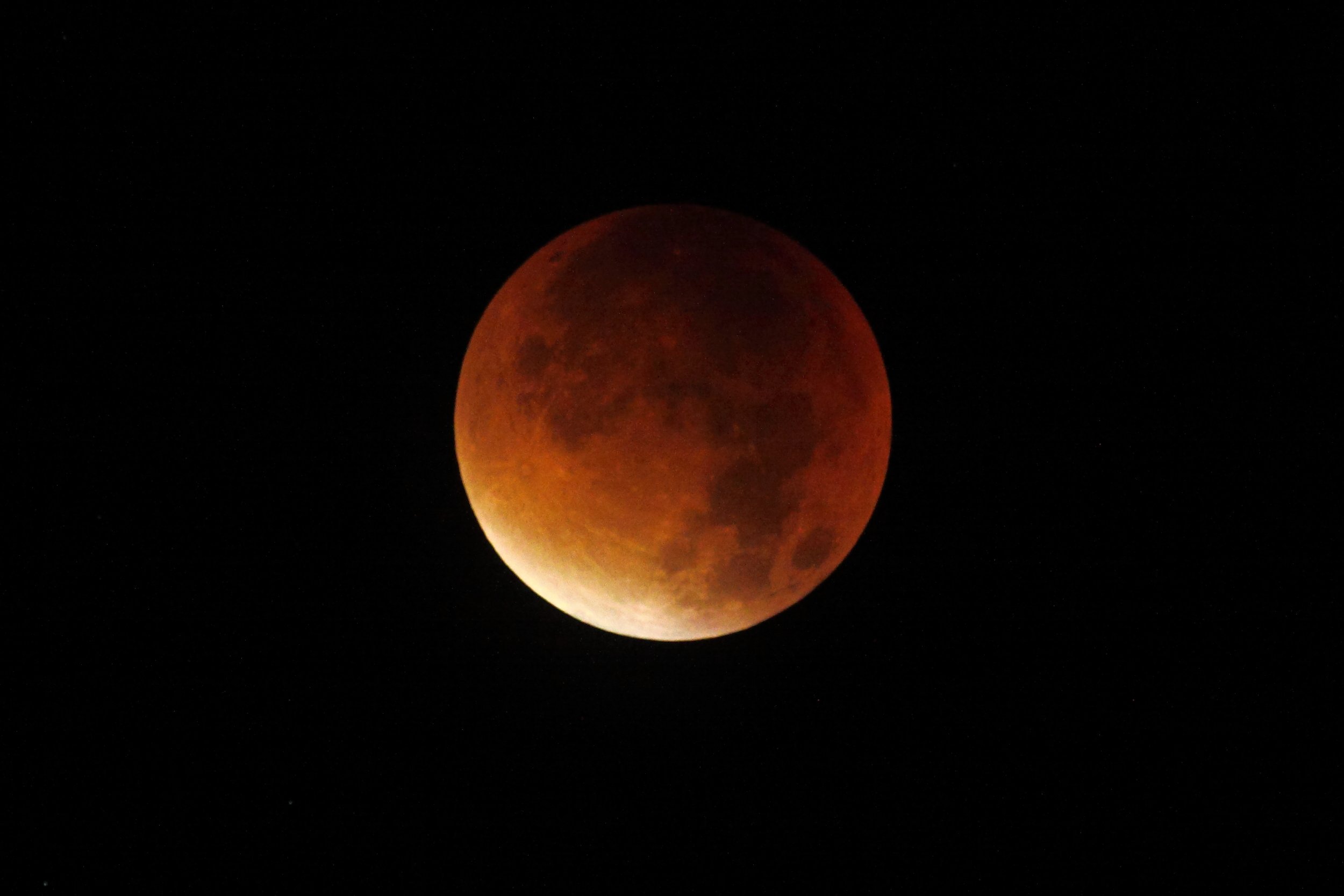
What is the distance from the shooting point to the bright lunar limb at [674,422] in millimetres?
3121

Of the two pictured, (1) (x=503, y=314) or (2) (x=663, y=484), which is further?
(1) (x=503, y=314)

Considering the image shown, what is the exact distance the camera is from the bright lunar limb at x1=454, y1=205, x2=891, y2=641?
312 centimetres

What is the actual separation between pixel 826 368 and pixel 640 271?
3.31ft

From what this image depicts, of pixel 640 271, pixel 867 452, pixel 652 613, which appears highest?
pixel 640 271

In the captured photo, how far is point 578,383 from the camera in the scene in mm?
3197

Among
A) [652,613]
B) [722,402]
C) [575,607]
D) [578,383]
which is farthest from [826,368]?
[575,607]

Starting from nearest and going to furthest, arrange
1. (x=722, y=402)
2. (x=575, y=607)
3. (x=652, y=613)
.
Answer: (x=722, y=402), (x=652, y=613), (x=575, y=607)

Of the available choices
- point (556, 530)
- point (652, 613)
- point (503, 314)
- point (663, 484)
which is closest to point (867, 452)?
point (663, 484)

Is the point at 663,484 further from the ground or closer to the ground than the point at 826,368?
closer to the ground

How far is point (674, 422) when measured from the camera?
3082 millimetres

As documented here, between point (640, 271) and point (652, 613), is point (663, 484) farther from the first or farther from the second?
point (640, 271)

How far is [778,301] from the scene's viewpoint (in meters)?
3.32

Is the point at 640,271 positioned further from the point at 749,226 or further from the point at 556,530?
the point at 556,530

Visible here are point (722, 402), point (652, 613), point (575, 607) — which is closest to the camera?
point (722, 402)
